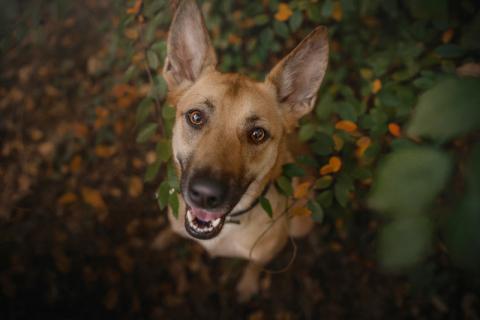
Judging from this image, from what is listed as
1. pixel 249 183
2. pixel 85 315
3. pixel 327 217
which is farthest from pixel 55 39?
pixel 327 217

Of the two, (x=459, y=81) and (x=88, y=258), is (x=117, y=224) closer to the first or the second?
(x=88, y=258)

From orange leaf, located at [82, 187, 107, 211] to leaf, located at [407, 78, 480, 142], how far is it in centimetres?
381

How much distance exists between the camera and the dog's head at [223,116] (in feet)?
7.05

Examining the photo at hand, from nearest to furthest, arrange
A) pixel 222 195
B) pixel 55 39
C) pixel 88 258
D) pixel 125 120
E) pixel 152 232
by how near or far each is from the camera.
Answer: pixel 222 195
pixel 88 258
pixel 152 232
pixel 125 120
pixel 55 39

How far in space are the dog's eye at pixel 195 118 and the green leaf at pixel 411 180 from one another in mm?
1679

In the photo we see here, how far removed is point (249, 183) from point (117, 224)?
2.18m

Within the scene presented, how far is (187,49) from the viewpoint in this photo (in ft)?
8.36

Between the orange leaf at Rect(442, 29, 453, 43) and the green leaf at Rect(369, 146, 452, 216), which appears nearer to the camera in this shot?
the green leaf at Rect(369, 146, 452, 216)

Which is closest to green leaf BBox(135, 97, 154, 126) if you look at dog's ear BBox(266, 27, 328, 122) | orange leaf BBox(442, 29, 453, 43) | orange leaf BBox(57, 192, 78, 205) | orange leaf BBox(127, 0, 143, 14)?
orange leaf BBox(127, 0, 143, 14)

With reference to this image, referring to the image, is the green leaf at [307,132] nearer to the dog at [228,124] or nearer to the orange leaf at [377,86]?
the dog at [228,124]

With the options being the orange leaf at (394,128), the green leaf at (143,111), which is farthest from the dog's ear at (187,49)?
the orange leaf at (394,128)

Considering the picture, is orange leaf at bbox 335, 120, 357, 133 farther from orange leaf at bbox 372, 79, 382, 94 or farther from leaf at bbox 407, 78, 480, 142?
leaf at bbox 407, 78, 480, 142

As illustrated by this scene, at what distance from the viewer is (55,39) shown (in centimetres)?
471

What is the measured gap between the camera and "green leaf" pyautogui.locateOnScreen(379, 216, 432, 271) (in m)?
0.87
